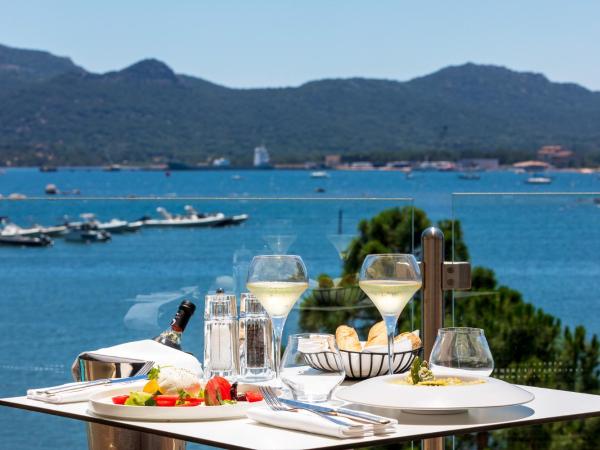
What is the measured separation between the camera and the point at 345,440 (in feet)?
5.42

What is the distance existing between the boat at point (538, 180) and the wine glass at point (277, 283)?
4834cm

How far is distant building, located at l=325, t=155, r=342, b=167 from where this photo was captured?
5506cm

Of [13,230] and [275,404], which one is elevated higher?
[13,230]

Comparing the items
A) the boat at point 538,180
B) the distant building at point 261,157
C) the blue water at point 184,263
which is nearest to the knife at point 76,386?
the blue water at point 184,263

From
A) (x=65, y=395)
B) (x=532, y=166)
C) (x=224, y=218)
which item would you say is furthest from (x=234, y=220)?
(x=532, y=166)

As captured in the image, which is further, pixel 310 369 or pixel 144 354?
pixel 144 354

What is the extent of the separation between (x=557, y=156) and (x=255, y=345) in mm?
49566

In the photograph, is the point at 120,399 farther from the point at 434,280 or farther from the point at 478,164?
the point at 478,164

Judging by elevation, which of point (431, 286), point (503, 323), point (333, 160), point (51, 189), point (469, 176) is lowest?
point (51, 189)

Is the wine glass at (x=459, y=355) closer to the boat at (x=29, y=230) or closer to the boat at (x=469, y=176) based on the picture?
the boat at (x=29, y=230)

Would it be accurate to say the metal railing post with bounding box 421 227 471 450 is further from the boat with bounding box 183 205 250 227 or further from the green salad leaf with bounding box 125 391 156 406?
the boat with bounding box 183 205 250 227

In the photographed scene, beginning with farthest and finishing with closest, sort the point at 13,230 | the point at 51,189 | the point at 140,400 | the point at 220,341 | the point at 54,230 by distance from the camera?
the point at 51,189, the point at 54,230, the point at 13,230, the point at 220,341, the point at 140,400

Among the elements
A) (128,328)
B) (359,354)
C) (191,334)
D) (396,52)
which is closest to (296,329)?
(191,334)

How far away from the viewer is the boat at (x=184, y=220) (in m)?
4.31
